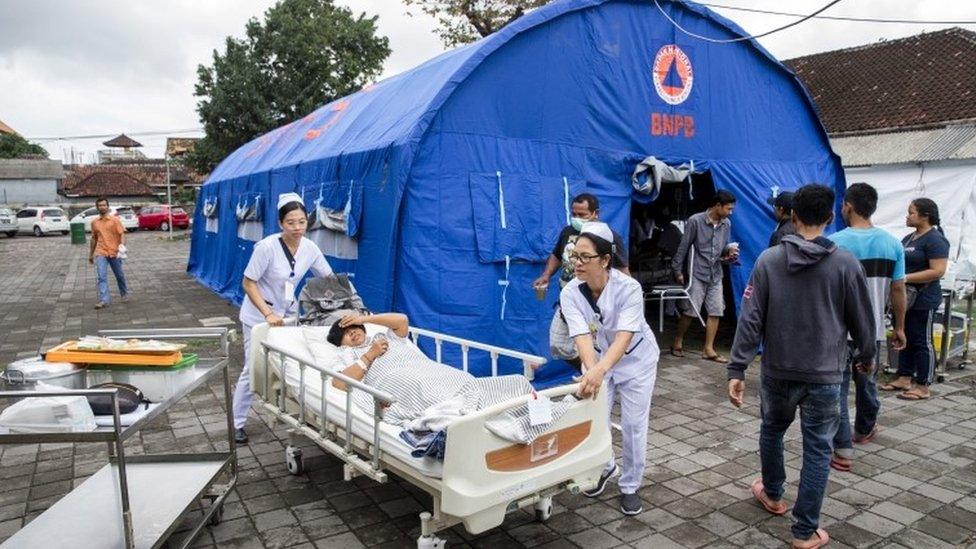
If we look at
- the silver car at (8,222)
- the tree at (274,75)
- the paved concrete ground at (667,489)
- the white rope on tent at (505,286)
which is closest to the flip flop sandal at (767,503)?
the paved concrete ground at (667,489)

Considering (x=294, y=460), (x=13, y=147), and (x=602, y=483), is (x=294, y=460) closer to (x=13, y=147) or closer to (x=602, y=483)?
(x=602, y=483)

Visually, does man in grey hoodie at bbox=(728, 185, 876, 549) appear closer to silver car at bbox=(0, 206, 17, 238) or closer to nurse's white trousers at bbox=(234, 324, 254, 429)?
nurse's white trousers at bbox=(234, 324, 254, 429)

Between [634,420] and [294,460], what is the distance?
2294 mm

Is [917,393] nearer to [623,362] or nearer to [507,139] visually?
[623,362]

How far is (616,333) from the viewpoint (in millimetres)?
3561

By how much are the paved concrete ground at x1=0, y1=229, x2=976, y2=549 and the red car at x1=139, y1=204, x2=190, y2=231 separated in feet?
108

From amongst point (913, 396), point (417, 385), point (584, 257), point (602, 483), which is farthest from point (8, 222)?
point (913, 396)

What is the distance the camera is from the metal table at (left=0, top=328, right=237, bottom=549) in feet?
8.59

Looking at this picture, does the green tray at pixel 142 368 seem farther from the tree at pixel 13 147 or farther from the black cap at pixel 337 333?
the tree at pixel 13 147

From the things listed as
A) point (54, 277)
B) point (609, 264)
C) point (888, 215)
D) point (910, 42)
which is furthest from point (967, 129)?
point (54, 277)

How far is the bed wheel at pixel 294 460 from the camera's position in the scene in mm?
4305

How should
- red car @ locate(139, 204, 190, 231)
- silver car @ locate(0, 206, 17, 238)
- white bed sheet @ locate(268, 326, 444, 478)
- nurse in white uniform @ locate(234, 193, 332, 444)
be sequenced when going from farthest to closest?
red car @ locate(139, 204, 190, 231)
silver car @ locate(0, 206, 17, 238)
nurse in white uniform @ locate(234, 193, 332, 444)
white bed sheet @ locate(268, 326, 444, 478)

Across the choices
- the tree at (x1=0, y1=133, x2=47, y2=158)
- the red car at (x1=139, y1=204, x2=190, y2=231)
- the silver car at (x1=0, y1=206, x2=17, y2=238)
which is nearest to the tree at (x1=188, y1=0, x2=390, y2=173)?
the red car at (x1=139, y1=204, x2=190, y2=231)

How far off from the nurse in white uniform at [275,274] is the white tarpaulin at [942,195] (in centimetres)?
1255
